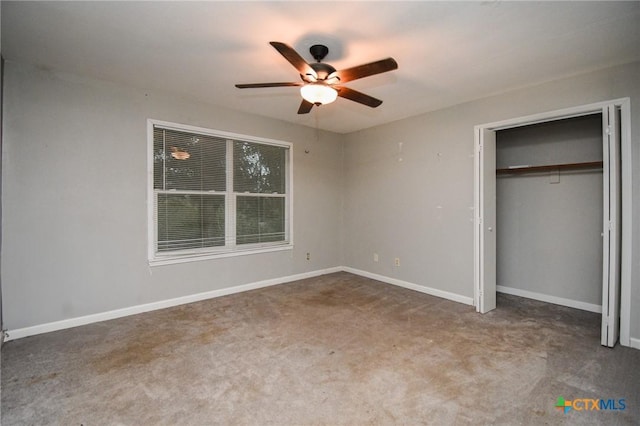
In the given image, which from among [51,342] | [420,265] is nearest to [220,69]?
[51,342]

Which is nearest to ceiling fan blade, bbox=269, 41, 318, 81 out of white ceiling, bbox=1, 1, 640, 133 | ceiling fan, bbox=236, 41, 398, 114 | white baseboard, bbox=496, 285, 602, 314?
ceiling fan, bbox=236, 41, 398, 114

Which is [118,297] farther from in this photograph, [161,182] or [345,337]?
[345,337]

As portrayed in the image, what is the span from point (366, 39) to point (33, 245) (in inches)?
139

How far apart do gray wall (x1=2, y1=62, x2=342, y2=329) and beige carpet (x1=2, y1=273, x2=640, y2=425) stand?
1.23ft

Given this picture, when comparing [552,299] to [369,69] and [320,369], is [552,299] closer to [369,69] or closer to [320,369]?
[320,369]

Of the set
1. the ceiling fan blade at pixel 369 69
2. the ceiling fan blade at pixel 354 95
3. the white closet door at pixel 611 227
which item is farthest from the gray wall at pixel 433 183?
the ceiling fan blade at pixel 369 69

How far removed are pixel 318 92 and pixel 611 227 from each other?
9.26ft

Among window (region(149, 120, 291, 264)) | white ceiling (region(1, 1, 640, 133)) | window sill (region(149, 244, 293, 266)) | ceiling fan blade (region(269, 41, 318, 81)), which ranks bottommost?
window sill (region(149, 244, 293, 266))

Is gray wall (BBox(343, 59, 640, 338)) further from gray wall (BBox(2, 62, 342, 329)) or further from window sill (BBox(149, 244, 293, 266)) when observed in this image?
gray wall (BBox(2, 62, 342, 329))

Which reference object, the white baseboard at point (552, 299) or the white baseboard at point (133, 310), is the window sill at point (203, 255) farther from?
the white baseboard at point (552, 299)

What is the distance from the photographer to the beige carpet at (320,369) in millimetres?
1817

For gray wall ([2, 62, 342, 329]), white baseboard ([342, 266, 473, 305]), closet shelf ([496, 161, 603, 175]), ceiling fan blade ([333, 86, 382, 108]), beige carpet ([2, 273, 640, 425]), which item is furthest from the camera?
white baseboard ([342, 266, 473, 305])

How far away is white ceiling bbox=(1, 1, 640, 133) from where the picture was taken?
200cm

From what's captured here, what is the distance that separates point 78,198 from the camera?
305cm
